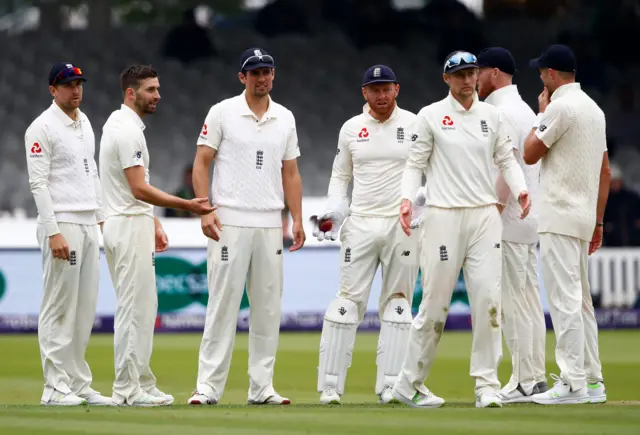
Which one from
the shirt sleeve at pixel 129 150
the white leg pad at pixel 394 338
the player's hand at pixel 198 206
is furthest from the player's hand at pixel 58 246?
the white leg pad at pixel 394 338

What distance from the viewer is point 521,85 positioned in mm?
22281

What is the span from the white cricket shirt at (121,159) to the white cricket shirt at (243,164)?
17.2 inches

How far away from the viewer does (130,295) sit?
832 centimetres

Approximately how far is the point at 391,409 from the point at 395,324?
0.96 metres

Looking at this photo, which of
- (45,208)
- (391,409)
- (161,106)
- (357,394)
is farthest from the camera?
(161,106)

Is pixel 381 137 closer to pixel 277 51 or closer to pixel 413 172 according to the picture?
pixel 413 172

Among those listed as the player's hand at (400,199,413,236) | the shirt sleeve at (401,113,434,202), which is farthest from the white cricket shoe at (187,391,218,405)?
the shirt sleeve at (401,113,434,202)

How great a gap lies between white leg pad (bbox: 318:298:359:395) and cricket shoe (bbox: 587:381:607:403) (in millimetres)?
1523

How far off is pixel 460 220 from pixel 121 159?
7.08ft

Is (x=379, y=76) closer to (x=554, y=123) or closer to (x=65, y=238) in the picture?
(x=554, y=123)

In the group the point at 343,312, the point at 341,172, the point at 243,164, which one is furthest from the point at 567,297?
the point at 243,164

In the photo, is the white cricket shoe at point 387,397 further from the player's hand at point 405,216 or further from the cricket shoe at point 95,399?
the cricket shoe at point 95,399

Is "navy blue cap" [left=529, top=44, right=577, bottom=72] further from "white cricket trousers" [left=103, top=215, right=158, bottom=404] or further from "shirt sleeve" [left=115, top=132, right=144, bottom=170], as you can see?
"white cricket trousers" [left=103, top=215, right=158, bottom=404]

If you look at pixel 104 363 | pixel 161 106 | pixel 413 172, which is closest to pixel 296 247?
pixel 413 172
